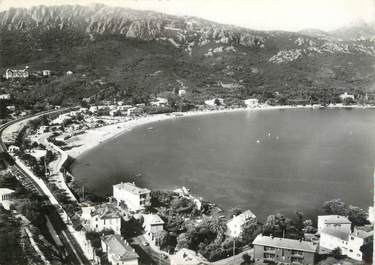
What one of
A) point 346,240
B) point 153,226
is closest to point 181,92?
point 153,226

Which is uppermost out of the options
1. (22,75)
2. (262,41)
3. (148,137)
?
(262,41)

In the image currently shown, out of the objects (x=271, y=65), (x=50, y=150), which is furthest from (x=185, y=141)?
(x=271, y=65)

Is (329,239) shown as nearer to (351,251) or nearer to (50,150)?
(351,251)

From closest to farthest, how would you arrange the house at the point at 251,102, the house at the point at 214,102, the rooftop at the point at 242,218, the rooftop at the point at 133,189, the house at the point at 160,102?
the rooftop at the point at 242,218
the rooftop at the point at 133,189
the house at the point at 160,102
the house at the point at 214,102
the house at the point at 251,102

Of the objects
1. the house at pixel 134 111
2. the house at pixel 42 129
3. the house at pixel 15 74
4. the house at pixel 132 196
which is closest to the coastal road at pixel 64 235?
the house at pixel 132 196

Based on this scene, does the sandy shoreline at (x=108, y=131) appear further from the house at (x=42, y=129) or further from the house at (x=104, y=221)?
the house at (x=104, y=221)

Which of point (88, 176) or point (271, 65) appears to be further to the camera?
point (271, 65)

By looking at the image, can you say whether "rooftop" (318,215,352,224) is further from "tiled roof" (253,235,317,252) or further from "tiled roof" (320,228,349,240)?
"tiled roof" (253,235,317,252)
